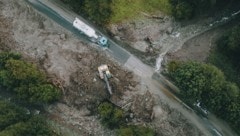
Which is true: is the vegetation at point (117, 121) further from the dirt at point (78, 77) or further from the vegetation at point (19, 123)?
the vegetation at point (19, 123)

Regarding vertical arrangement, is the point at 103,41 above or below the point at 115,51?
above

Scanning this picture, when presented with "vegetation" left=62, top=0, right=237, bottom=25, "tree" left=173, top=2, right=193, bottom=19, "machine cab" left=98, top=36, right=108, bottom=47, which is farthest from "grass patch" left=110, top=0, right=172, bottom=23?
"machine cab" left=98, top=36, right=108, bottom=47

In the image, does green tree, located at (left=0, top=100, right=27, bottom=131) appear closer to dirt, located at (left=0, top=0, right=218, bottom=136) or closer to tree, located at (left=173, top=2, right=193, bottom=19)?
dirt, located at (left=0, top=0, right=218, bottom=136)

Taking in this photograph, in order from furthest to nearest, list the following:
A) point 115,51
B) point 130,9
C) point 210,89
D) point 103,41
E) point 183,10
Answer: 1. point 115,51
2. point 130,9
3. point 103,41
4. point 183,10
5. point 210,89

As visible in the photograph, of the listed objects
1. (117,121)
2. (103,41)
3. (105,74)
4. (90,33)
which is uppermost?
(103,41)

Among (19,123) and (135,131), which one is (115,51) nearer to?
(135,131)

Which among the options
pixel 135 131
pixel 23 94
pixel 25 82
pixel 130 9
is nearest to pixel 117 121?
pixel 135 131

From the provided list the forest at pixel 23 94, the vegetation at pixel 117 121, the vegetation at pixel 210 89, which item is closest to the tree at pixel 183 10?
the vegetation at pixel 210 89
